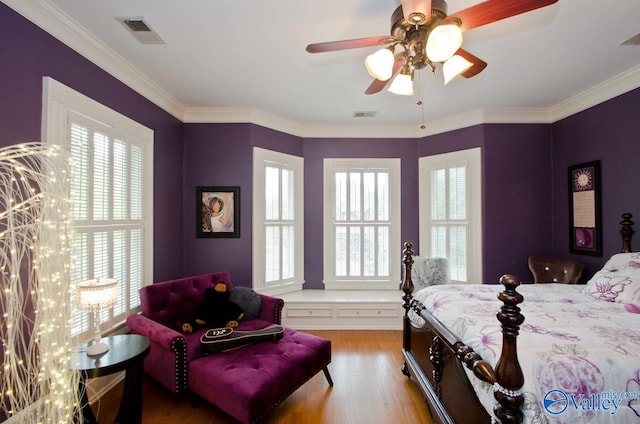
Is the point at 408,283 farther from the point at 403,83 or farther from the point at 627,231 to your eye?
the point at 627,231

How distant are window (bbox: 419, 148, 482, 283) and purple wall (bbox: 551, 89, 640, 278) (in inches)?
36.3

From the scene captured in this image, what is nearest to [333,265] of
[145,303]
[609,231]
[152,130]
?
[145,303]

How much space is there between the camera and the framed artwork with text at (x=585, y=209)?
9.93 ft

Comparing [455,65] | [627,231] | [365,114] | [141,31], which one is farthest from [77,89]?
[627,231]

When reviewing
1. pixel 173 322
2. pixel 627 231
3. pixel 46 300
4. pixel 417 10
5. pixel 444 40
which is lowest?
pixel 173 322

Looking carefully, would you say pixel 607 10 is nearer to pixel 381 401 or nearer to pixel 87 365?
pixel 381 401

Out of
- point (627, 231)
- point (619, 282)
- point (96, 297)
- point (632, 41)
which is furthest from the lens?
point (627, 231)

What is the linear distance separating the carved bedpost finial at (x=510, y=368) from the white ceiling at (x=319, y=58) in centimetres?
175

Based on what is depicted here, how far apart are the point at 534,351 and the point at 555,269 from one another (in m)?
2.70

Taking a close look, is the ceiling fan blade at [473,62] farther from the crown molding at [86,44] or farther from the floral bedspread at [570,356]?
the crown molding at [86,44]

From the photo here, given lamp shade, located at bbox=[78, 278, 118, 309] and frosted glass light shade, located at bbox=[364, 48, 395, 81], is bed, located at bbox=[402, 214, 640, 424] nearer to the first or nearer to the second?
frosted glass light shade, located at bbox=[364, 48, 395, 81]

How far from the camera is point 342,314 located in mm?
3758

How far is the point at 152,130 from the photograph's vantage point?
2.99 meters

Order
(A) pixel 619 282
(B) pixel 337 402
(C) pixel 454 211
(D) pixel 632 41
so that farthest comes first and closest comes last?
(C) pixel 454 211, (B) pixel 337 402, (D) pixel 632 41, (A) pixel 619 282
